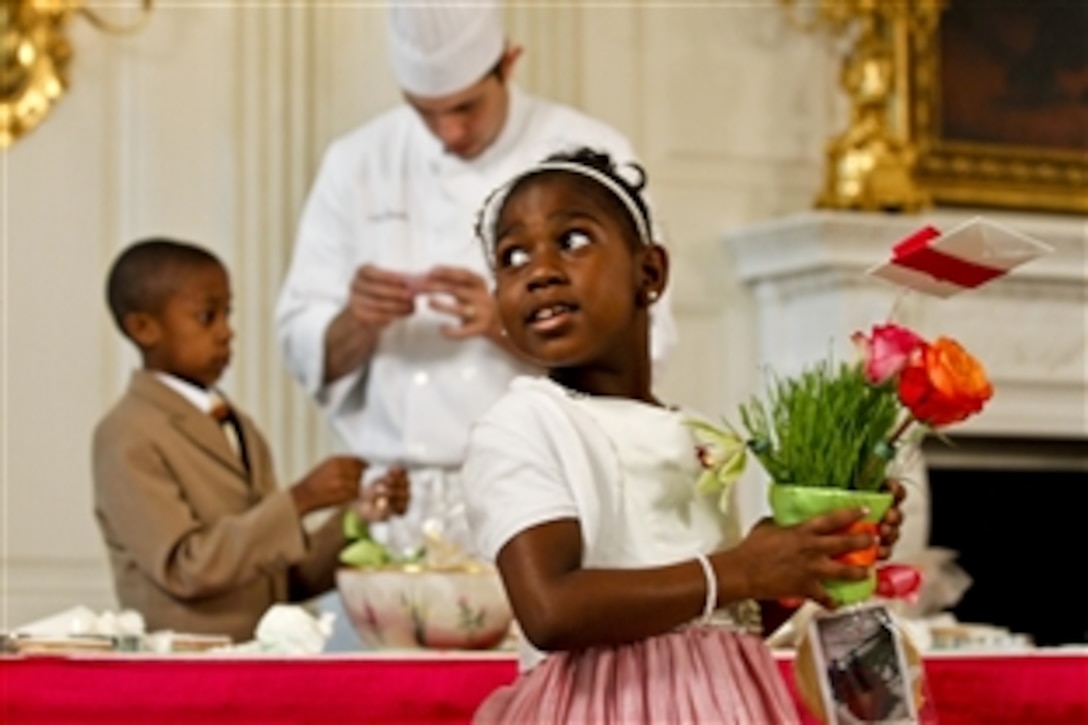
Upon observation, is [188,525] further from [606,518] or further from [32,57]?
[32,57]

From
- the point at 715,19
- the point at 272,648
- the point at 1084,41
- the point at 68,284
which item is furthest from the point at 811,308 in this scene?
the point at 272,648

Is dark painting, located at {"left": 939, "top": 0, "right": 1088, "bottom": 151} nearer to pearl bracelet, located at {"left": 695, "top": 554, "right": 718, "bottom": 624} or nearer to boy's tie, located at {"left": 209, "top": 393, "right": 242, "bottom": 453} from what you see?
boy's tie, located at {"left": 209, "top": 393, "right": 242, "bottom": 453}

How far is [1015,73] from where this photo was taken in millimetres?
6523

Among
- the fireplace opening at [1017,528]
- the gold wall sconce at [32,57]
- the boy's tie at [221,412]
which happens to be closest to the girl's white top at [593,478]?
the boy's tie at [221,412]

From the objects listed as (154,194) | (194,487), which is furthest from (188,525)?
(154,194)

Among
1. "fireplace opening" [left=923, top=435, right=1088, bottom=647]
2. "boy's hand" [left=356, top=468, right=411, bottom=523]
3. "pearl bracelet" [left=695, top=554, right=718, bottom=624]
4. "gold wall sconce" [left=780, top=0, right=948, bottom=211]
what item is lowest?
"fireplace opening" [left=923, top=435, right=1088, bottom=647]

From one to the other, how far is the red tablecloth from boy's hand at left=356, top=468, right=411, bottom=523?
0.60 m

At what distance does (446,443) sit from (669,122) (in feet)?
7.35

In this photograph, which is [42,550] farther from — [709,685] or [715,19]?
[709,685]

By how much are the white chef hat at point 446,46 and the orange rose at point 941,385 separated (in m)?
2.07

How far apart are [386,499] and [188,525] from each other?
1.13 feet

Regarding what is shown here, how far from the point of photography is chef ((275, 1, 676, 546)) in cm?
402

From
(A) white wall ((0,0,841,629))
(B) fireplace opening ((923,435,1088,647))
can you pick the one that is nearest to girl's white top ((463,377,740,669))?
(A) white wall ((0,0,841,629))

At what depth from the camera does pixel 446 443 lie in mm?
4102
